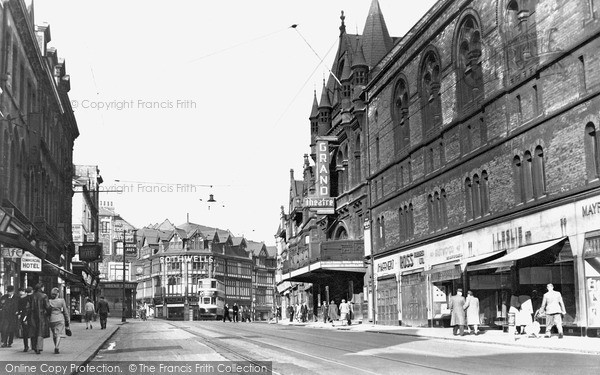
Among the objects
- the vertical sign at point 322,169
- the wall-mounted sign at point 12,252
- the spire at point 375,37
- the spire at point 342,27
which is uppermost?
the spire at point 342,27

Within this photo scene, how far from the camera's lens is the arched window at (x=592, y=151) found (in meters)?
23.0

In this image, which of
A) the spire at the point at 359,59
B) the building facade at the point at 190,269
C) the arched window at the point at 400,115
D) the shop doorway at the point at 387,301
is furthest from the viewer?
the building facade at the point at 190,269

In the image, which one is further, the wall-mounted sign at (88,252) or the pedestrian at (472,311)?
the wall-mounted sign at (88,252)

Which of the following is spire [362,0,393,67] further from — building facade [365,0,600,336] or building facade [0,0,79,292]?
building facade [0,0,79,292]

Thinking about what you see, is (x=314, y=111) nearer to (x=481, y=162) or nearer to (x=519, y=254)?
(x=481, y=162)

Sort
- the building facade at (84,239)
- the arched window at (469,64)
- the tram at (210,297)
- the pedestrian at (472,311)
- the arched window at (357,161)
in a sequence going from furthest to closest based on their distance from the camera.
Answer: the tram at (210,297)
the building facade at (84,239)
the arched window at (357,161)
the arched window at (469,64)
the pedestrian at (472,311)

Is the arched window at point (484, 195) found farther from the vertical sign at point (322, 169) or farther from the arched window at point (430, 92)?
the vertical sign at point (322, 169)

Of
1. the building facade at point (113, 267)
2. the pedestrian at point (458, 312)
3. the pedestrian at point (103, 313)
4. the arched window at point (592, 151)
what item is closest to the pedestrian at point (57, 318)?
the pedestrian at point (458, 312)

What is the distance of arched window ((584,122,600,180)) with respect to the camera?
23.0m

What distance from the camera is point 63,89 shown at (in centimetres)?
5022

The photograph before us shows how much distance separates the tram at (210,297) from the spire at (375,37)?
6996cm

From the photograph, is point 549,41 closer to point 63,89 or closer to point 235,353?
point 235,353

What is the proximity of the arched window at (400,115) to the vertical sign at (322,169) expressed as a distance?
11.3 metres

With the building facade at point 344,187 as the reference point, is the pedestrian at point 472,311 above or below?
below
